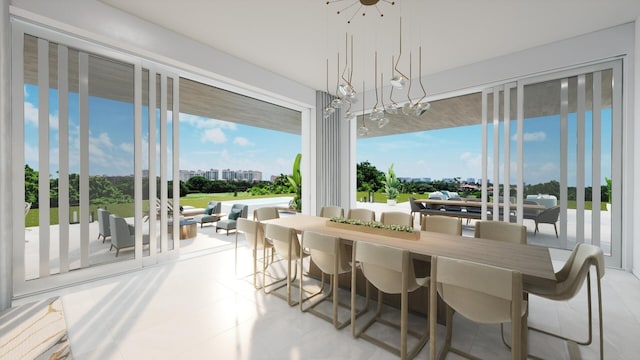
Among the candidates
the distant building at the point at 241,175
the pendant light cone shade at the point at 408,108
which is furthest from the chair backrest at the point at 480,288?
the distant building at the point at 241,175

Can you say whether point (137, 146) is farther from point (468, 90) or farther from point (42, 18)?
point (468, 90)

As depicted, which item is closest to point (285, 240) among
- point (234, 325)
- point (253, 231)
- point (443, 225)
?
point (253, 231)

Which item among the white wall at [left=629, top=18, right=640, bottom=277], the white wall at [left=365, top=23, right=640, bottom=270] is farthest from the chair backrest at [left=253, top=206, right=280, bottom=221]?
the white wall at [left=629, top=18, right=640, bottom=277]

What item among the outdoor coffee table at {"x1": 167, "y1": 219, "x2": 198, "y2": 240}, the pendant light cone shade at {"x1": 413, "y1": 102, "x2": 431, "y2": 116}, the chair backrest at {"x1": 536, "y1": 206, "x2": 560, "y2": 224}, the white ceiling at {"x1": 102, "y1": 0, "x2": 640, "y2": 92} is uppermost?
the white ceiling at {"x1": 102, "y1": 0, "x2": 640, "y2": 92}

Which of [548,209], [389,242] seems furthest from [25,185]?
[548,209]

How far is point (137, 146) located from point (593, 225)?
21.2 ft

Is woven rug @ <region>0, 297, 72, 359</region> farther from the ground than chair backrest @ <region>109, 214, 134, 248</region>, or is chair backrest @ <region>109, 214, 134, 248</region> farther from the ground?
chair backrest @ <region>109, 214, 134, 248</region>

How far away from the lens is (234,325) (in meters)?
2.22

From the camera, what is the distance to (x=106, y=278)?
3189 millimetres

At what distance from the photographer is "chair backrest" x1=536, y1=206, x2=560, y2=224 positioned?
3.95 meters

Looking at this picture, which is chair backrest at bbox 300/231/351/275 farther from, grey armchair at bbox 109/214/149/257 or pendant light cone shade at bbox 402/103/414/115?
grey armchair at bbox 109/214/149/257

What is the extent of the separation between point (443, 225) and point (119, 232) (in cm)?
402

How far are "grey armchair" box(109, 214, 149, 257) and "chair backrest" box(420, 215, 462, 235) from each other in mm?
3769

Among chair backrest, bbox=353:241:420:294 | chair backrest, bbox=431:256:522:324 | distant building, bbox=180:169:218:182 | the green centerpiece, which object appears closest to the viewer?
chair backrest, bbox=431:256:522:324
